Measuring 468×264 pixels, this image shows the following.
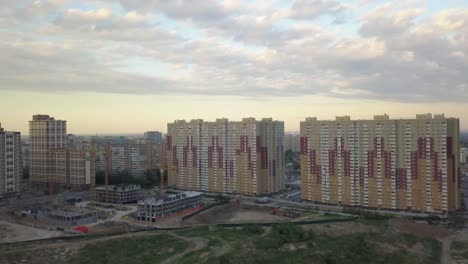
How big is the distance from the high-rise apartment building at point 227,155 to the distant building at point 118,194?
28.3 ft

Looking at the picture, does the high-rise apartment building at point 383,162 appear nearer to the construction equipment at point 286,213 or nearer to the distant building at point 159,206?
the construction equipment at point 286,213

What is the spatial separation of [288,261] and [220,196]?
2397cm

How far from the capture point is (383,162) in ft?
128

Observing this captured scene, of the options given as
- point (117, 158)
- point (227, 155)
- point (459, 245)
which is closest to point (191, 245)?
point (459, 245)

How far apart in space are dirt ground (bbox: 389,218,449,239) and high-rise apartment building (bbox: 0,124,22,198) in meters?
35.7

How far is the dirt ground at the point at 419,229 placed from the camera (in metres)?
30.9

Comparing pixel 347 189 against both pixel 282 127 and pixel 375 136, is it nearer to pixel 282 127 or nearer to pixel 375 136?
pixel 375 136

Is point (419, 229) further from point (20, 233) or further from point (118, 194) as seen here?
point (20, 233)

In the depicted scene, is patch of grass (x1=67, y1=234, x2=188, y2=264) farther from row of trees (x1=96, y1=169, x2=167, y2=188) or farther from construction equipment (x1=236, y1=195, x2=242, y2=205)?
row of trees (x1=96, y1=169, x2=167, y2=188)

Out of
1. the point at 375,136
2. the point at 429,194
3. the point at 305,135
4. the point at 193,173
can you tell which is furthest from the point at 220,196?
the point at 429,194

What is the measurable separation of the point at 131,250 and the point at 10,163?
75.3 ft

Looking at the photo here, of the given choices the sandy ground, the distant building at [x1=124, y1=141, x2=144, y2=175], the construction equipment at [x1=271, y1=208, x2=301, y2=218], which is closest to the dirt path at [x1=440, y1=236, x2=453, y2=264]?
the construction equipment at [x1=271, y1=208, x2=301, y2=218]

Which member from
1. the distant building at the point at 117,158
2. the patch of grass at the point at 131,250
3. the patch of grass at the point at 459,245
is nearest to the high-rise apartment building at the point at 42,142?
the distant building at the point at 117,158

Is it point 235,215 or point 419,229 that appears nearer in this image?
point 419,229
